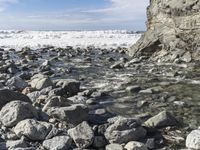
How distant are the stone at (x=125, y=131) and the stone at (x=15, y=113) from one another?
7.73 feet

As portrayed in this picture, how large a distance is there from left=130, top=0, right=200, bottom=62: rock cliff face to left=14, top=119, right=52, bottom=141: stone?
19.5 m

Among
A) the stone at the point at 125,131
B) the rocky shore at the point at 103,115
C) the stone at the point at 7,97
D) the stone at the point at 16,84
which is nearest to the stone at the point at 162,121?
the rocky shore at the point at 103,115

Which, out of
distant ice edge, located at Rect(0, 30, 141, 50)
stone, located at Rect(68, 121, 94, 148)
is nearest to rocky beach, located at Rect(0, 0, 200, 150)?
stone, located at Rect(68, 121, 94, 148)

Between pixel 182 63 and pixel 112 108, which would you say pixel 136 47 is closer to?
pixel 182 63

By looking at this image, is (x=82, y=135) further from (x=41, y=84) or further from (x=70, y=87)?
(x=41, y=84)

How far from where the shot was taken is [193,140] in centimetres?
962

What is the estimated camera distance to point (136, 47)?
3556cm

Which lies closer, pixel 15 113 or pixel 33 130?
pixel 33 130

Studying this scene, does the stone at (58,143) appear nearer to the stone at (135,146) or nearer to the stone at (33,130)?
the stone at (33,130)

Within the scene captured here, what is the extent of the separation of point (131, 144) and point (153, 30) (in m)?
26.5

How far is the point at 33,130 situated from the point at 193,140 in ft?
12.8

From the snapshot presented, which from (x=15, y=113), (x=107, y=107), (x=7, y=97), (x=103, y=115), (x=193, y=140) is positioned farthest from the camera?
(x=107, y=107)

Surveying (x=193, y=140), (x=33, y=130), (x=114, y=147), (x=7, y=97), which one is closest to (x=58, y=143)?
(x=33, y=130)

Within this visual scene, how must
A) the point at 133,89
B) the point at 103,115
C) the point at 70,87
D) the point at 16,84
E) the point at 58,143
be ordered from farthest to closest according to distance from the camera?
1. the point at 16,84
2. the point at 133,89
3. the point at 70,87
4. the point at 103,115
5. the point at 58,143
